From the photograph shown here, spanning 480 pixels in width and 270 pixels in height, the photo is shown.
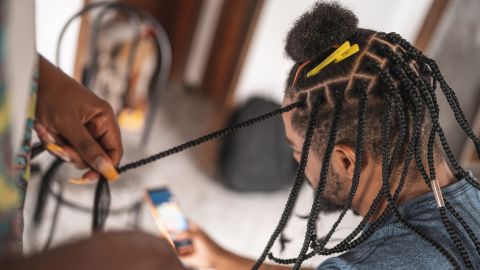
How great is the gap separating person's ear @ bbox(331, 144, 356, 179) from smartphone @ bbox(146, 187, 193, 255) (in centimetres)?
48

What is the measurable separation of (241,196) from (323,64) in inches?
51.9

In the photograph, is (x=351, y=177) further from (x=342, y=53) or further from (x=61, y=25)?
(x=61, y=25)

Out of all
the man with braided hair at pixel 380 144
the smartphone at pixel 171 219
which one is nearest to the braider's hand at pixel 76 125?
the man with braided hair at pixel 380 144

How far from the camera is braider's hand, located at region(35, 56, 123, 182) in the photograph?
676 mm

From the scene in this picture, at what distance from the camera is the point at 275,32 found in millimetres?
1579

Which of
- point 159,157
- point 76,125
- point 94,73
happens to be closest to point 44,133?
point 76,125

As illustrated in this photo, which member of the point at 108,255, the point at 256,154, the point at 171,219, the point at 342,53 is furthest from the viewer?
the point at 256,154

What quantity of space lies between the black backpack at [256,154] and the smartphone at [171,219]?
2.08 ft

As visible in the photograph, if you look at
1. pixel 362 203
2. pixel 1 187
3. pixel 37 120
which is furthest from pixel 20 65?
pixel 362 203

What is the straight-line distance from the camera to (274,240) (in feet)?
2.49

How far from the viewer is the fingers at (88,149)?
0.72 metres

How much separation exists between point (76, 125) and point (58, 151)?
2.5 inches

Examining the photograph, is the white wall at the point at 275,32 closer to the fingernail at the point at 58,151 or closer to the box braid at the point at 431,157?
the box braid at the point at 431,157

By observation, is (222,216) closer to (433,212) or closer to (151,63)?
(151,63)
